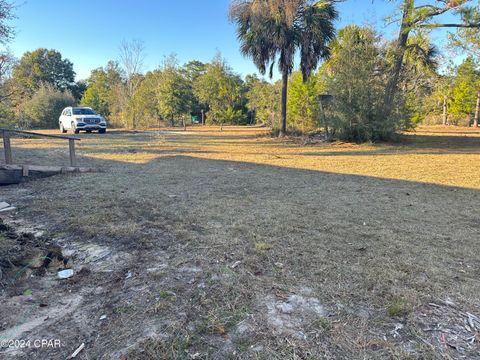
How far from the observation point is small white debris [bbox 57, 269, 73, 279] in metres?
2.42

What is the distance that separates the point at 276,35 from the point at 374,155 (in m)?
8.42

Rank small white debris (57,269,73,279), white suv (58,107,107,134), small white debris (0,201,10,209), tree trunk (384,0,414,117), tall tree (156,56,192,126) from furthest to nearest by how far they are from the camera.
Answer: tall tree (156,56,192,126)
white suv (58,107,107,134)
tree trunk (384,0,414,117)
small white debris (0,201,10,209)
small white debris (57,269,73,279)

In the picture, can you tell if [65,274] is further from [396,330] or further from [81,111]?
[81,111]

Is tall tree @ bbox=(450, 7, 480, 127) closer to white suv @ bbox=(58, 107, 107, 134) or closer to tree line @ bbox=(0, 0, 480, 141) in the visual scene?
tree line @ bbox=(0, 0, 480, 141)

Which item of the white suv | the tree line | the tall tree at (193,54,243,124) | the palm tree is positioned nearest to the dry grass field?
the tree line

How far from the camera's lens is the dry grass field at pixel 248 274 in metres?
1.75

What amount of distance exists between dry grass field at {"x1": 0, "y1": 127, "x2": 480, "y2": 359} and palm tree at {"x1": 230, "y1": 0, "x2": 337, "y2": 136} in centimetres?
1194

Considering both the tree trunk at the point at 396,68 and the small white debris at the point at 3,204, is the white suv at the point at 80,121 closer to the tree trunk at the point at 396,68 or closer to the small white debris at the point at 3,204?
the small white debris at the point at 3,204

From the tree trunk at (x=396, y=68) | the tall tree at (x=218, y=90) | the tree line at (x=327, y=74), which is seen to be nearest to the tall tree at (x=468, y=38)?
the tree line at (x=327, y=74)

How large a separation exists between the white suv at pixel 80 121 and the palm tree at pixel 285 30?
9955 millimetres

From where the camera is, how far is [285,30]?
1509 centimetres

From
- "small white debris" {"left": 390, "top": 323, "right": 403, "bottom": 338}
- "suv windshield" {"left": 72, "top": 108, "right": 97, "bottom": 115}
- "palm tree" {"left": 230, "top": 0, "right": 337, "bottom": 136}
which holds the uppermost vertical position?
"palm tree" {"left": 230, "top": 0, "right": 337, "bottom": 136}

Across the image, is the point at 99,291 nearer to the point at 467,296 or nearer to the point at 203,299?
the point at 203,299

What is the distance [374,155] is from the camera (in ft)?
33.8
